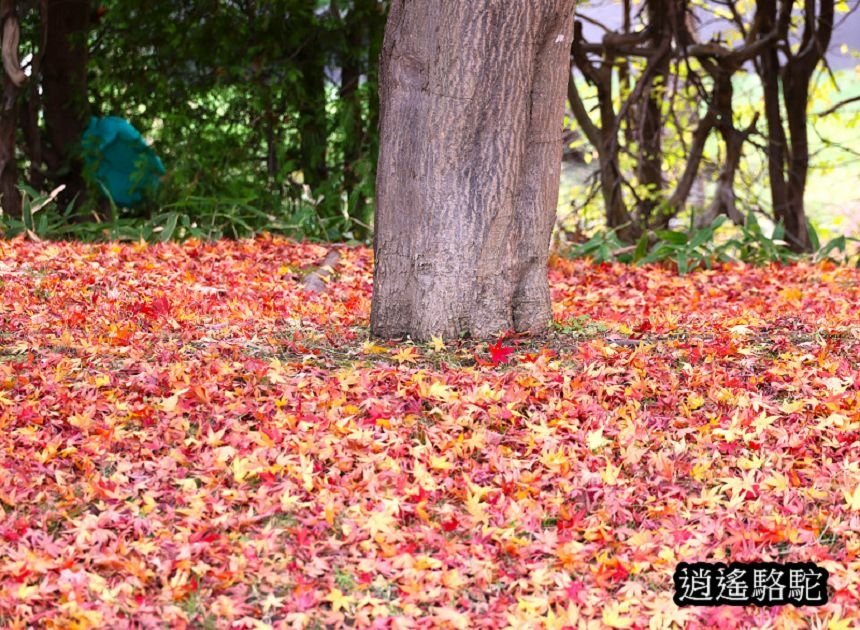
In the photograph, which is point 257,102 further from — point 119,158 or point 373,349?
point 373,349

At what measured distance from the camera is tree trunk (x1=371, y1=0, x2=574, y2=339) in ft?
12.5

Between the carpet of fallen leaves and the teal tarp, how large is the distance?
3.80 m

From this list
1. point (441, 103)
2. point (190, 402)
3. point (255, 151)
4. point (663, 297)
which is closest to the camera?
point (190, 402)

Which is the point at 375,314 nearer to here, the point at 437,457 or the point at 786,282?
the point at 437,457

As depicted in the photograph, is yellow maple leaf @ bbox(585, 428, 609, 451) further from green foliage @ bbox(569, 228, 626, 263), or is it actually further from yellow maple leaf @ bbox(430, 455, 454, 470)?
green foliage @ bbox(569, 228, 626, 263)

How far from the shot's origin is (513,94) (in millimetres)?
3877

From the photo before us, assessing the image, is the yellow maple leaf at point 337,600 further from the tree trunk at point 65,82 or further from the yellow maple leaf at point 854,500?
the tree trunk at point 65,82

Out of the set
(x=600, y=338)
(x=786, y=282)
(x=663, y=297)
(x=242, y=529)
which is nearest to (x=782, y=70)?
(x=786, y=282)

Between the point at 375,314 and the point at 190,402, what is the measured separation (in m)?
1.00

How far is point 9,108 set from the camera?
7207 millimetres

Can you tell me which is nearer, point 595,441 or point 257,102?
point 595,441

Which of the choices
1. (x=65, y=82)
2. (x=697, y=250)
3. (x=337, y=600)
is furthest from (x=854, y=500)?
(x=65, y=82)

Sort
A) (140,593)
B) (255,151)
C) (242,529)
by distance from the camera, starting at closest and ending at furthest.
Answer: (140,593)
(242,529)
(255,151)

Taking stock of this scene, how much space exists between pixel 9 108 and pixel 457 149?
4697mm
